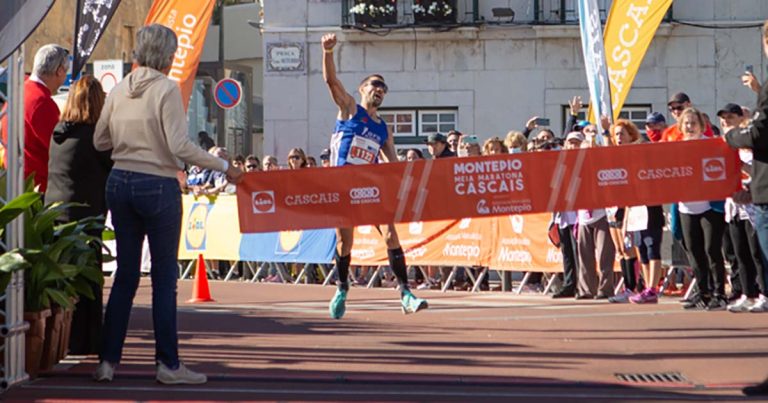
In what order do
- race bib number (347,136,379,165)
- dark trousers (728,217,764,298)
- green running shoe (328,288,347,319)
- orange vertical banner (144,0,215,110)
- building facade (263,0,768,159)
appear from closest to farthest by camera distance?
1. race bib number (347,136,379,165)
2. green running shoe (328,288,347,319)
3. dark trousers (728,217,764,298)
4. orange vertical banner (144,0,215,110)
5. building facade (263,0,768,159)

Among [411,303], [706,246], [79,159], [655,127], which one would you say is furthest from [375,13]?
[79,159]

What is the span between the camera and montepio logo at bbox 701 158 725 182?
10.7 metres

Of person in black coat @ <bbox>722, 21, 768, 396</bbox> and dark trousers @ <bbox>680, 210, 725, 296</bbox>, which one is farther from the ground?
person in black coat @ <bbox>722, 21, 768, 396</bbox>

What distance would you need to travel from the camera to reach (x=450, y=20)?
2834cm

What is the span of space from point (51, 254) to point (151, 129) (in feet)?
3.67

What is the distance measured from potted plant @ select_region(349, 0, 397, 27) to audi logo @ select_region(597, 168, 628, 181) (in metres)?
18.1

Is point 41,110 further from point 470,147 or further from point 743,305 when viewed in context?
point 470,147

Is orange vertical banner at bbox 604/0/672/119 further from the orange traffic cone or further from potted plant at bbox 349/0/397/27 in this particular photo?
potted plant at bbox 349/0/397/27

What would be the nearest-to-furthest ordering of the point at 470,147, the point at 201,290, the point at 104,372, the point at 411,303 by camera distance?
the point at 104,372, the point at 411,303, the point at 201,290, the point at 470,147

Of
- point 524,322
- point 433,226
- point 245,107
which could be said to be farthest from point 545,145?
point 245,107

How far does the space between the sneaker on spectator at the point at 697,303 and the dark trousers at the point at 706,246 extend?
0.22 feet

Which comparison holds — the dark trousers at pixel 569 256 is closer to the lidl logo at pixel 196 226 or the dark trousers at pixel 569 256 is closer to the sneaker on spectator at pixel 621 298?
the sneaker on spectator at pixel 621 298

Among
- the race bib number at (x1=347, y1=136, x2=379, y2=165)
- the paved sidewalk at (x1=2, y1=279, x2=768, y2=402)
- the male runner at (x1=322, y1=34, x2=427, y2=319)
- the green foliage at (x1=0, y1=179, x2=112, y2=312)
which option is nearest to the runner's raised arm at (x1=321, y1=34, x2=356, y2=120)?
the male runner at (x1=322, y1=34, x2=427, y2=319)

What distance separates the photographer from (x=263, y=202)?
34.0 feet
